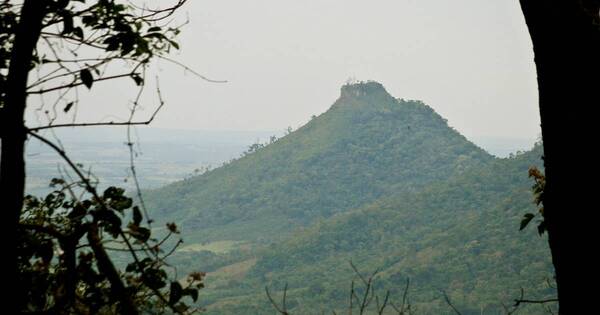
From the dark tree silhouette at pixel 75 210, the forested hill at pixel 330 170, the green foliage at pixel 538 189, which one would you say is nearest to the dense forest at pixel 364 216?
the forested hill at pixel 330 170

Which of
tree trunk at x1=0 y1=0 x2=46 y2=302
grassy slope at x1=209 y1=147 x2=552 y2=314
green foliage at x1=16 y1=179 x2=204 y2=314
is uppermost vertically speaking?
tree trunk at x1=0 y1=0 x2=46 y2=302

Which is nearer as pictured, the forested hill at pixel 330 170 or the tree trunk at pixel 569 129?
the tree trunk at pixel 569 129

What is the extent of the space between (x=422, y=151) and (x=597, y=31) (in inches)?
3372

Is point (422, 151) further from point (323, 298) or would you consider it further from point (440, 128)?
point (323, 298)

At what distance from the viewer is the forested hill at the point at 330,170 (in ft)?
263

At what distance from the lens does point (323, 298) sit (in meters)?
47.1

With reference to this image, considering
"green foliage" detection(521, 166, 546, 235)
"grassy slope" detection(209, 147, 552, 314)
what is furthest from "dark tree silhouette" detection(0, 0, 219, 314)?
"grassy slope" detection(209, 147, 552, 314)

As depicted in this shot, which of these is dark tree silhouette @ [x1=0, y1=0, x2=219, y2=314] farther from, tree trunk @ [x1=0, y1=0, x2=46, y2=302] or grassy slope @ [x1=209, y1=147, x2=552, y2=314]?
grassy slope @ [x1=209, y1=147, x2=552, y2=314]

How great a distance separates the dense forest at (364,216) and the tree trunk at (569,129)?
67.3 feet

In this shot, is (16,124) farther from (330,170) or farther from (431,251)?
(330,170)

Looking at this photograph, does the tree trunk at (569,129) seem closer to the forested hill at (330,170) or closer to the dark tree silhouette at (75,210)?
the dark tree silhouette at (75,210)

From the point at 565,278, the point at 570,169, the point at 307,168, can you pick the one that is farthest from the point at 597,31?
the point at 307,168

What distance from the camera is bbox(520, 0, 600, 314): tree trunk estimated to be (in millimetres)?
1639

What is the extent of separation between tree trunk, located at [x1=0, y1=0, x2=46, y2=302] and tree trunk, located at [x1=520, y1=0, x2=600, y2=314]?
1086 millimetres
